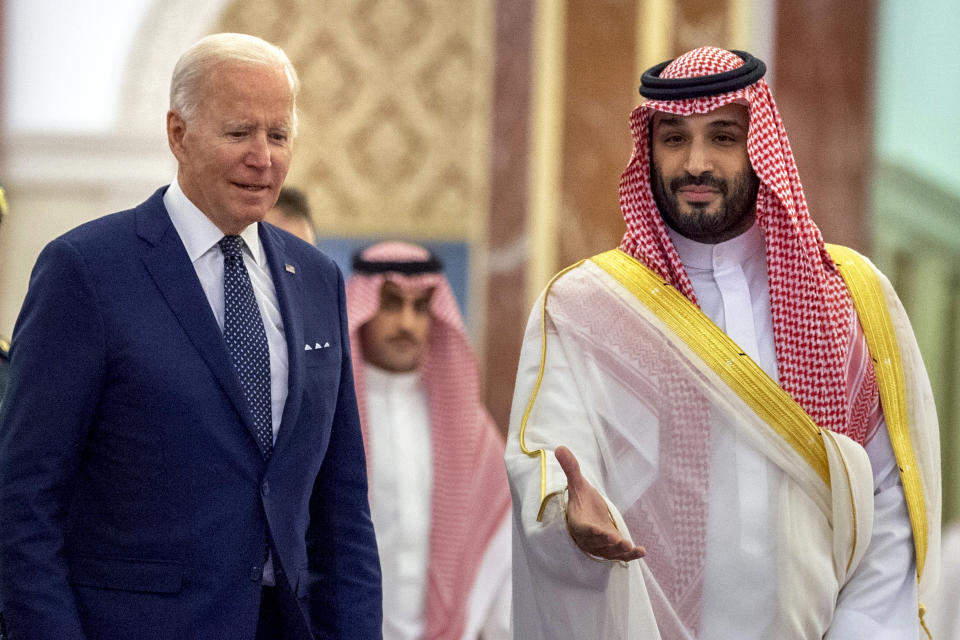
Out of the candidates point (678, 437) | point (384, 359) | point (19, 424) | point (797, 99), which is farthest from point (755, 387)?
point (797, 99)

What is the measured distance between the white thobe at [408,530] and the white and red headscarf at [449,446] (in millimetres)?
31

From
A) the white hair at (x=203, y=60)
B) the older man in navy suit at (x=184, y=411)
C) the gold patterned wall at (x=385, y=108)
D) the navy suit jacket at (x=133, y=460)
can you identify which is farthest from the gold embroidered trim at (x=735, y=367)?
the gold patterned wall at (x=385, y=108)

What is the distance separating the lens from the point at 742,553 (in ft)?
9.25

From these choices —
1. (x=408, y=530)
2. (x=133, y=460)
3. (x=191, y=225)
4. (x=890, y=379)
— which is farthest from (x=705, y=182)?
(x=408, y=530)

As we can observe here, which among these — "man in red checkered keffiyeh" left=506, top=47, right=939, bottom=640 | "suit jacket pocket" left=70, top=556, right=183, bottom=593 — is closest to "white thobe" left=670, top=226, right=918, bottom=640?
"man in red checkered keffiyeh" left=506, top=47, right=939, bottom=640

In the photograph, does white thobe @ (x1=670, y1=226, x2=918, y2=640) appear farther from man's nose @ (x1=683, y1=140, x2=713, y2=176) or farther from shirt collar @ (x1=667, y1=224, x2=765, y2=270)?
man's nose @ (x1=683, y1=140, x2=713, y2=176)

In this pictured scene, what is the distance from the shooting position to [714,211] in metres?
2.97

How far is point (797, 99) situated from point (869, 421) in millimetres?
3437

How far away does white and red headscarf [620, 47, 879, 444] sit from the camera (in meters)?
2.88

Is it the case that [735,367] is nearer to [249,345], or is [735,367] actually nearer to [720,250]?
[720,250]

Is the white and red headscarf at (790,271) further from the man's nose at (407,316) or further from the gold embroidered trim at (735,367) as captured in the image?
the man's nose at (407,316)

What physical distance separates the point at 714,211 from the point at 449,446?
232cm

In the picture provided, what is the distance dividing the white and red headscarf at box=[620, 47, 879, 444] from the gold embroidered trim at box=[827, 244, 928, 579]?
21mm

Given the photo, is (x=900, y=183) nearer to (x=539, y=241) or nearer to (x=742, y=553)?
(x=539, y=241)
